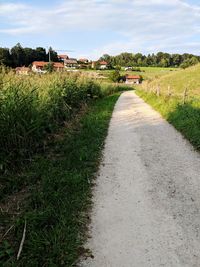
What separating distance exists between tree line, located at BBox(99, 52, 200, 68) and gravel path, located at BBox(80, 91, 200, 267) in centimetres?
12345

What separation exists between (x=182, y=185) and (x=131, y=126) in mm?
7219

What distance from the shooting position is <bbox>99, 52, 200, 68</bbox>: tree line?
132500 mm

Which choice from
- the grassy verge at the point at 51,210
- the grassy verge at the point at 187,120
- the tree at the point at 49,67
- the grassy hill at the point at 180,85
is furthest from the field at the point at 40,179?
the grassy hill at the point at 180,85

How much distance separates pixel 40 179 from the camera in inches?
255

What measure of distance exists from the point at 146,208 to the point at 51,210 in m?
1.56

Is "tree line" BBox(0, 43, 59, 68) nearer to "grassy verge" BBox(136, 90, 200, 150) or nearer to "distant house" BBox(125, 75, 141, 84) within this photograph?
"grassy verge" BBox(136, 90, 200, 150)

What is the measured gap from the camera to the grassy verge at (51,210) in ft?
13.0

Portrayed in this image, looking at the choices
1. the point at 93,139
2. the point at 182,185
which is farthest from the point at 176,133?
the point at 182,185

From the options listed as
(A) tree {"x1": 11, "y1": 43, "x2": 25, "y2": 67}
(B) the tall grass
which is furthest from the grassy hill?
(B) the tall grass

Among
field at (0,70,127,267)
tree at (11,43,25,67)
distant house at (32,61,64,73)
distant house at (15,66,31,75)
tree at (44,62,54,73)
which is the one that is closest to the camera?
field at (0,70,127,267)

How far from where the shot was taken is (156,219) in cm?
489

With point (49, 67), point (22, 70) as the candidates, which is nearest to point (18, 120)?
point (22, 70)

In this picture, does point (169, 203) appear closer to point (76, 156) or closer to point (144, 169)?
point (144, 169)

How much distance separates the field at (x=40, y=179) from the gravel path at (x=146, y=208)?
32 cm
